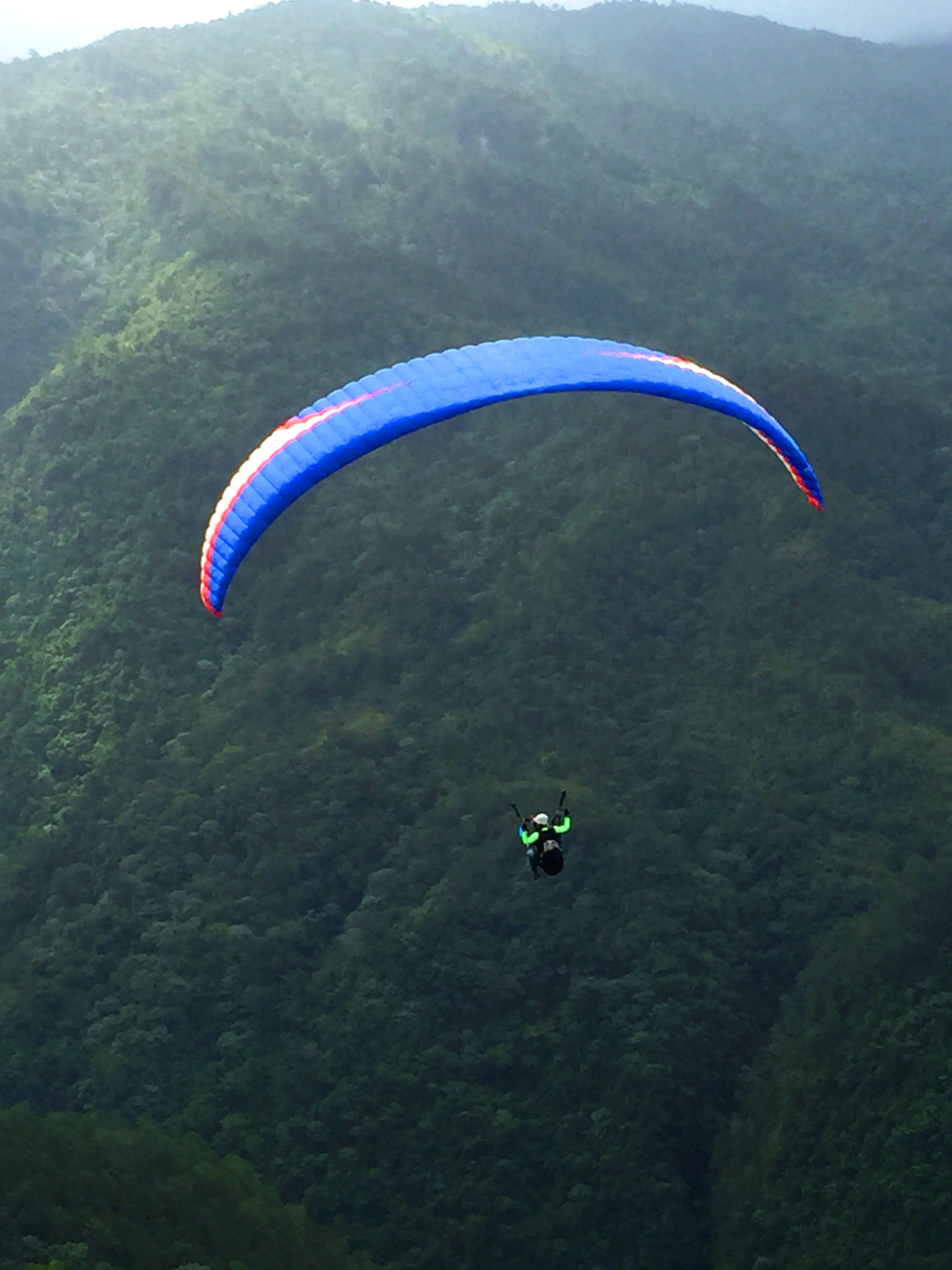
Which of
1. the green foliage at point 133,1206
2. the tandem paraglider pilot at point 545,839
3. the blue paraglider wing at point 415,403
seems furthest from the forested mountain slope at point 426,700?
the blue paraglider wing at point 415,403

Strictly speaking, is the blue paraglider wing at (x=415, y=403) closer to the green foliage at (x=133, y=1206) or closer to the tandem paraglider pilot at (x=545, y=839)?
the tandem paraglider pilot at (x=545, y=839)

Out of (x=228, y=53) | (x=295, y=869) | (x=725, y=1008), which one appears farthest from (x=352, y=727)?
(x=228, y=53)

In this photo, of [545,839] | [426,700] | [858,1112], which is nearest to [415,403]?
[545,839]

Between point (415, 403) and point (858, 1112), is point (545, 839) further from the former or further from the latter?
point (858, 1112)

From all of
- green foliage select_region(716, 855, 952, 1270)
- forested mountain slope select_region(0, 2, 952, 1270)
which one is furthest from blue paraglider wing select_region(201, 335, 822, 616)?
forested mountain slope select_region(0, 2, 952, 1270)

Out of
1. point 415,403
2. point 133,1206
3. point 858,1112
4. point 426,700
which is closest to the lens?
point 415,403

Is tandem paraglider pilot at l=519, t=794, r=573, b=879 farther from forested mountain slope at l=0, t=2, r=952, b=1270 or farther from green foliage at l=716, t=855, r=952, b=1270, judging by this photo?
green foliage at l=716, t=855, r=952, b=1270

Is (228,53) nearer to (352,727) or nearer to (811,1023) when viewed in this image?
(352,727)
